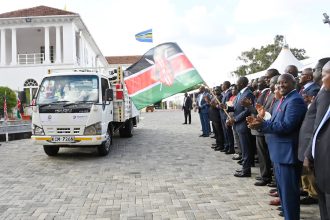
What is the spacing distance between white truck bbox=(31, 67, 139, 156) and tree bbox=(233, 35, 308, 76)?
41.0 metres

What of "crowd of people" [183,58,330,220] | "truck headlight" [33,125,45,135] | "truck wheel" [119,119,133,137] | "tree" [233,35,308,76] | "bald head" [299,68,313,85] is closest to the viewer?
"crowd of people" [183,58,330,220]

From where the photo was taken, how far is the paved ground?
5.39 metres

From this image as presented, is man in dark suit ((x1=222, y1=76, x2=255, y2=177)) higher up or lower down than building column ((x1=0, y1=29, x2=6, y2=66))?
lower down

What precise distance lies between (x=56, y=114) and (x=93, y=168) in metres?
1.72

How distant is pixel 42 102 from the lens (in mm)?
9625

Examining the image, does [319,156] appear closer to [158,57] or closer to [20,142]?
[158,57]

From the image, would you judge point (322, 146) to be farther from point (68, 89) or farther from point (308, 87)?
point (68, 89)

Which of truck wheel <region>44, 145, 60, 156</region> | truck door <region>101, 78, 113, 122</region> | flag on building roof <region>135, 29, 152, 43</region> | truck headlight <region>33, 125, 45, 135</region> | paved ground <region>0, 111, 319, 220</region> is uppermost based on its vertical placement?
flag on building roof <region>135, 29, 152, 43</region>

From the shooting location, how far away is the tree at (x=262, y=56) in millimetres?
48653

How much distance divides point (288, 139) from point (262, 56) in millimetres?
46462

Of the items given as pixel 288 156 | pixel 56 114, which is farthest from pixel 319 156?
pixel 56 114

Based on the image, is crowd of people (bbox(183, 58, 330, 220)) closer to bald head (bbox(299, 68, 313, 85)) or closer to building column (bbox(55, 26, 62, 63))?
bald head (bbox(299, 68, 313, 85))

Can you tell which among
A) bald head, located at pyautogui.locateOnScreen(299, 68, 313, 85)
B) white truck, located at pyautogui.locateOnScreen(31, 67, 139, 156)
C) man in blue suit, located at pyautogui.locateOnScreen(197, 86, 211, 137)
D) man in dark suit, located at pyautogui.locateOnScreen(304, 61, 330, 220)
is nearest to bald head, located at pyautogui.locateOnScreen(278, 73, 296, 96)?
man in dark suit, located at pyautogui.locateOnScreen(304, 61, 330, 220)

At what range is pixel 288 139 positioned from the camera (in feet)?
14.3
